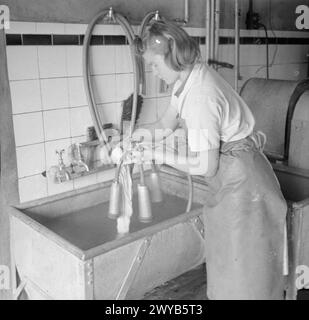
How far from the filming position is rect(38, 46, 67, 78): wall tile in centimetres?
226

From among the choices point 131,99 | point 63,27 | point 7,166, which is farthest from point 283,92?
point 7,166

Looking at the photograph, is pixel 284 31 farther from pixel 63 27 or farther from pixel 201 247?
pixel 201 247

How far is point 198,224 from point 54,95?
106 cm

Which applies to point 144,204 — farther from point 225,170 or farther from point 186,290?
point 186,290

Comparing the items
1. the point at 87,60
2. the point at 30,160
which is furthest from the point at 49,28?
the point at 30,160

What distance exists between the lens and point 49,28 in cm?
226

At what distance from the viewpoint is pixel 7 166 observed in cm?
225

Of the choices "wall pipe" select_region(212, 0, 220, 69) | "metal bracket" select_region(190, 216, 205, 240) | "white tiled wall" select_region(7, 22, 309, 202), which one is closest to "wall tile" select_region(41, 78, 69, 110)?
"white tiled wall" select_region(7, 22, 309, 202)

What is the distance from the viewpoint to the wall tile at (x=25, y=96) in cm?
220

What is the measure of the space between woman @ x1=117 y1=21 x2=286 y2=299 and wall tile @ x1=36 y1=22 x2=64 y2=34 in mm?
809

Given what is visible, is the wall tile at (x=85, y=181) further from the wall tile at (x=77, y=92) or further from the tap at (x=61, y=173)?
the wall tile at (x=77, y=92)

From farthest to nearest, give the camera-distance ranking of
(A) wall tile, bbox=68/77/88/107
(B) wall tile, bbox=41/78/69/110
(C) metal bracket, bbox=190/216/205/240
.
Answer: (A) wall tile, bbox=68/77/88/107
(B) wall tile, bbox=41/78/69/110
(C) metal bracket, bbox=190/216/205/240

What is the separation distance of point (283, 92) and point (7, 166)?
1.83 metres

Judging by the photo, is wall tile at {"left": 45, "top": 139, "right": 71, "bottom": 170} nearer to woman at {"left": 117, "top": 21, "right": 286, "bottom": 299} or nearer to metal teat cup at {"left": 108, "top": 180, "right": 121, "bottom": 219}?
metal teat cup at {"left": 108, "top": 180, "right": 121, "bottom": 219}
